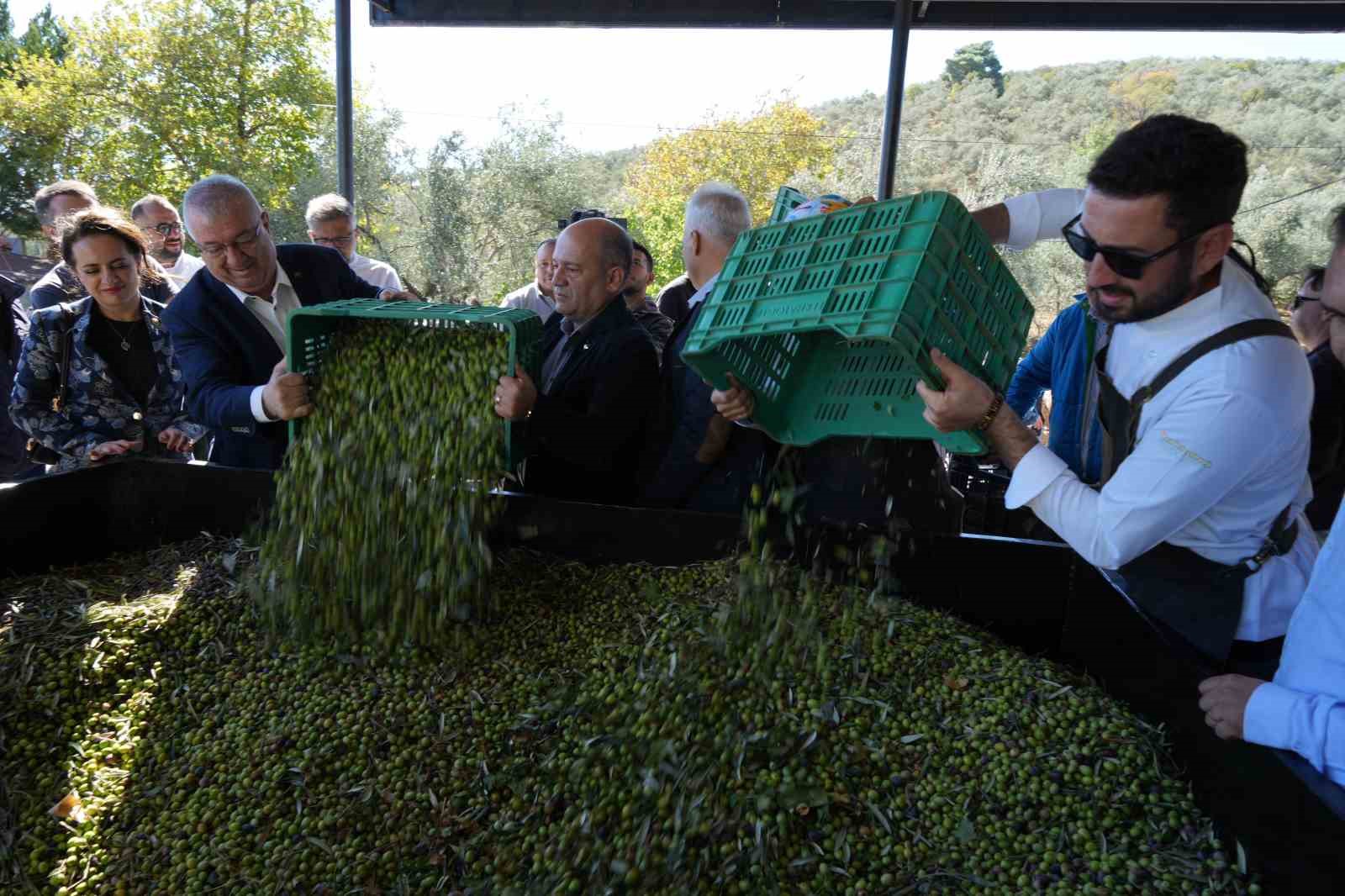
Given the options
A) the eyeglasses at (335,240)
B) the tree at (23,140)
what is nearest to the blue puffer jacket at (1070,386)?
the eyeglasses at (335,240)

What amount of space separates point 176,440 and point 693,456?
2.25 metres

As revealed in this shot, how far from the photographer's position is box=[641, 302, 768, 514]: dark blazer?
126 inches

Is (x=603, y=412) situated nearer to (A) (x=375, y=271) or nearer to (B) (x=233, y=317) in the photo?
(B) (x=233, y=317)

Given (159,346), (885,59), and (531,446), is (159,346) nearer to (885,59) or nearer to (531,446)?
(531,446)

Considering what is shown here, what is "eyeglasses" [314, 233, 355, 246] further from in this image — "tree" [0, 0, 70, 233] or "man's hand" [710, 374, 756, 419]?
"tree" [0, 0, 70, 233]

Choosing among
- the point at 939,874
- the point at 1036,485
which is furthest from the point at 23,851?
the point at 1036,485

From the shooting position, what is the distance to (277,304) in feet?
11.6

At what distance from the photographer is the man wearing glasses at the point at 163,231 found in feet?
18.7

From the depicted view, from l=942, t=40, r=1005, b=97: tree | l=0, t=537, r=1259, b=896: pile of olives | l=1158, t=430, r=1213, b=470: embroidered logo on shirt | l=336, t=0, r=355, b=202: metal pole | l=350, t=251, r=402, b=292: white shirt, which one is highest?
l=942, t=40, r=1005, b=97: tree

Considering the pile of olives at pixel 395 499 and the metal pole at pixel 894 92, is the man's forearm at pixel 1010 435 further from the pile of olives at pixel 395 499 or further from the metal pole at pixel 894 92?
the metal pole at pixel 894 92

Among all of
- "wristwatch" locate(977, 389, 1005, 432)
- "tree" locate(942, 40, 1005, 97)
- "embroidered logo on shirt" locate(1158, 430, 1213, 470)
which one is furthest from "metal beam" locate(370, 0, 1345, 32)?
"tree" locate(942, 40, 1005, 97)

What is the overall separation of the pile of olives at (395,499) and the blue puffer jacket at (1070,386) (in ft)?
5.78

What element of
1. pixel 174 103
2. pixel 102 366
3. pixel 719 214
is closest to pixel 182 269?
pixel 102 366

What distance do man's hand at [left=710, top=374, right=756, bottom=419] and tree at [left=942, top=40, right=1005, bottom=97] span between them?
24.2m
